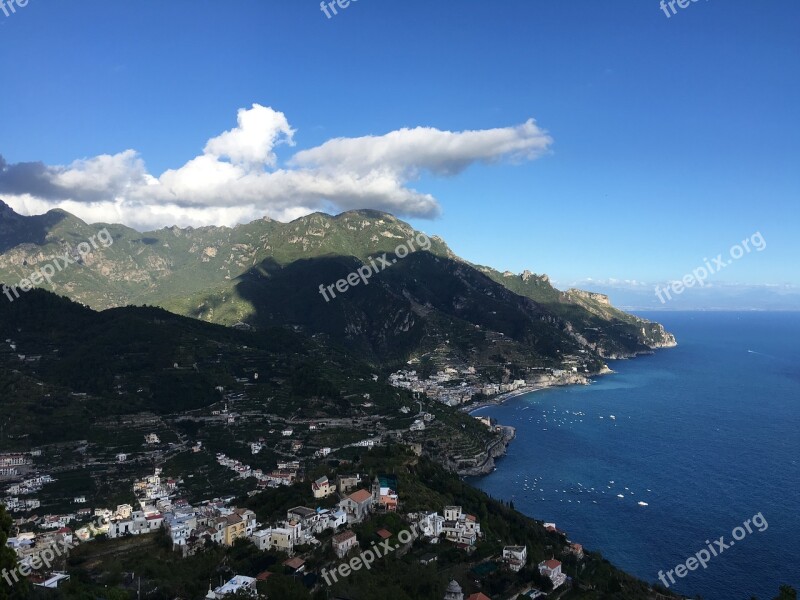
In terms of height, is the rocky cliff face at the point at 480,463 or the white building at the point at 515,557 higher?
the white building at the point at 515,557

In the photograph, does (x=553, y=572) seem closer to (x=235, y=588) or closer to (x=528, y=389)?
(x=235, y=588)

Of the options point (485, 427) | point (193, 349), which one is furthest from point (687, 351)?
point (193, 349)

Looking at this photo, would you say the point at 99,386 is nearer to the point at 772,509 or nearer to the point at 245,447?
the point at 245,447

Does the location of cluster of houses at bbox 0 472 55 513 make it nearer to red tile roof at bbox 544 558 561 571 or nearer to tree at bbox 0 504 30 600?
tree at bbox 0 504 30 600

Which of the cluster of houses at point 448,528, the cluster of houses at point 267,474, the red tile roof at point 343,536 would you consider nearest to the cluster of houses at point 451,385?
the cluster of houses at point 267,474

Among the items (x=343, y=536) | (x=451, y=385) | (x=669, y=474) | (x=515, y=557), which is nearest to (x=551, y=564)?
(x=515, y=557)

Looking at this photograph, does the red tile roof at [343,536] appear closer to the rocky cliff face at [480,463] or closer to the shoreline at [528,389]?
the rocky cliff face at [480,463]
